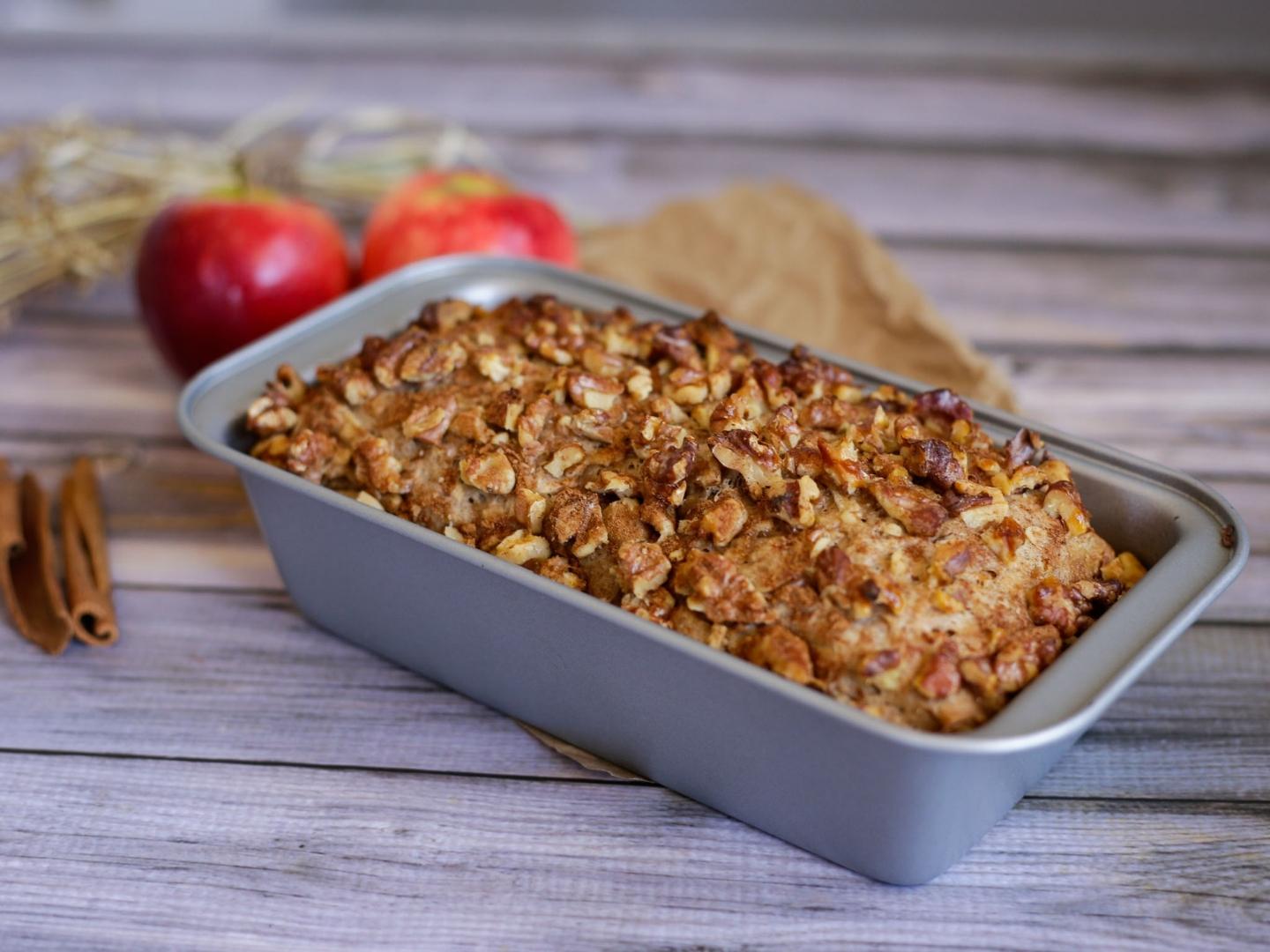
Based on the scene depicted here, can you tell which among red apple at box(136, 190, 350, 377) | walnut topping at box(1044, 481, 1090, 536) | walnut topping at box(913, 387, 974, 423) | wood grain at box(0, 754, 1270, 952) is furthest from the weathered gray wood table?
walnut topping at box(913, 387, 974, 423)

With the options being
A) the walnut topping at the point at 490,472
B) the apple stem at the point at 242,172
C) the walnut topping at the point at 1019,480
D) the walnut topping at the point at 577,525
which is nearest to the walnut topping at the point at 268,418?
the walnut topping at the point at 490,472

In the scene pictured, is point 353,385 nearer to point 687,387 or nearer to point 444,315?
point 444,315

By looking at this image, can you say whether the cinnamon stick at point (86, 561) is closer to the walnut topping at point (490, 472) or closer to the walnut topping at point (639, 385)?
the walnut topping at point (490, 472)

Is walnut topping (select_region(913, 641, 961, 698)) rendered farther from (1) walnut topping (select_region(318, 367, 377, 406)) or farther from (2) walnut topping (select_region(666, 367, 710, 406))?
(1) walnut topping (select_region(318, 367, 377, 406))

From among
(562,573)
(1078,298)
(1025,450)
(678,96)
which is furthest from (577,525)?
(678,96)

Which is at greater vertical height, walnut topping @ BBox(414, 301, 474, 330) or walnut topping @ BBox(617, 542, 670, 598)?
walnut topping @ BBox(414, 301, 474, 330)

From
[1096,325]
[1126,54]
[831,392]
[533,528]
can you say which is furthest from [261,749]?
[1126,54]
